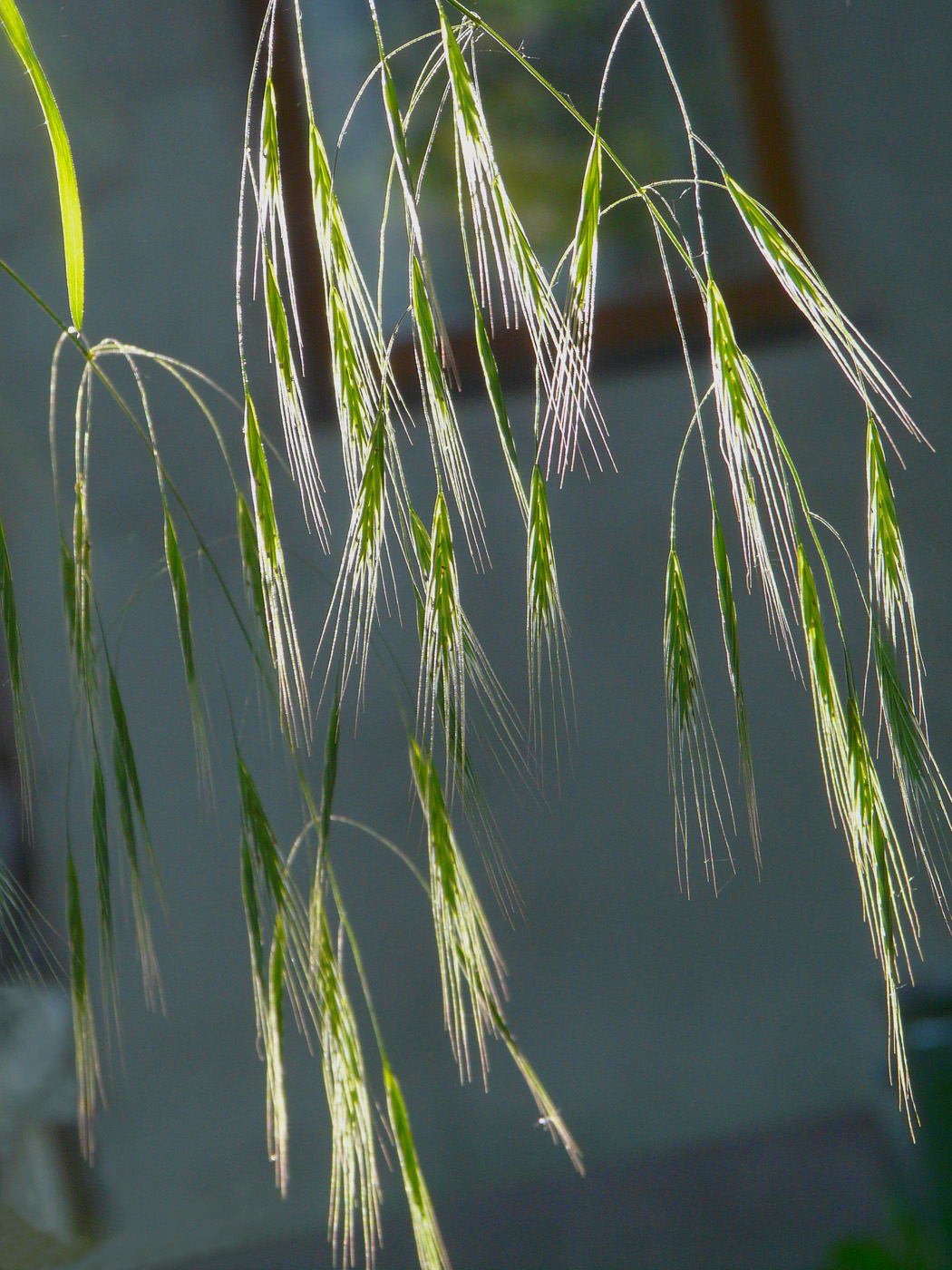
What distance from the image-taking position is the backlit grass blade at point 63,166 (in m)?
0.36

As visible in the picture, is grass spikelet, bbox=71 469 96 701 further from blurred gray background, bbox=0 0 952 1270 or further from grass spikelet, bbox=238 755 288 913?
blurred gray background, bbox=0 0 952 1270

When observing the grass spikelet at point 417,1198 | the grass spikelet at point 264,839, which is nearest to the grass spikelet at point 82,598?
the grass spikelet at point 264,839

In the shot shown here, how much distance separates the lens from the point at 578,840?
0.65 m

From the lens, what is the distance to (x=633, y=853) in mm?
649

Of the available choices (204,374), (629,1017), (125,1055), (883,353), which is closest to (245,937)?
(125,1055)

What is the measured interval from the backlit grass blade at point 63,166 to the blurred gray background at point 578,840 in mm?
232

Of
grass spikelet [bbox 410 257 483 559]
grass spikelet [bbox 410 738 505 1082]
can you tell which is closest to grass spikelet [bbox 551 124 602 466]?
grass spikelet [bbox 410 257 483 559]

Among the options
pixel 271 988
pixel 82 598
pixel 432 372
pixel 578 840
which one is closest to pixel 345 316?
pixel 432 372

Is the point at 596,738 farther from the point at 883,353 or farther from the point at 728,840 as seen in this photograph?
the point at 883,353

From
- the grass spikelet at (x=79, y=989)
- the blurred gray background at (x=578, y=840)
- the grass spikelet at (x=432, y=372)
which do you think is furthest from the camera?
the blurred gray background at (x=578, y=840)

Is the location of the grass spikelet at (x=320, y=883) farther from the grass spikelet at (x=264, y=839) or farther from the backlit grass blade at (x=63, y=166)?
the backlit grass blade at (x=63, y=166)

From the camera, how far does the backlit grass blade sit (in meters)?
0.36

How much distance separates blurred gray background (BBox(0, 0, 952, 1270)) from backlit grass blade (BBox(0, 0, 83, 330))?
232 millimetres

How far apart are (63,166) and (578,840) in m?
0.46
